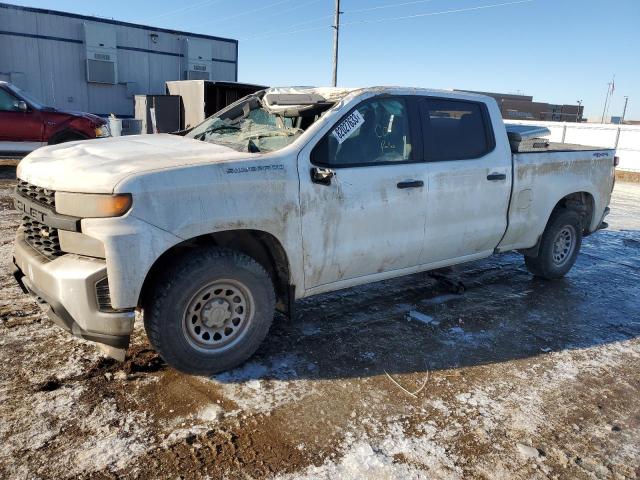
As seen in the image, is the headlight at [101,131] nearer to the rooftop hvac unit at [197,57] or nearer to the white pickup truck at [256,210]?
the white pickup truck at [256,210]

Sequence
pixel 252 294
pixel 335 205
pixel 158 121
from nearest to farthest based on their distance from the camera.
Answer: pixel 252 294
pixel 335 205
pixel 158 121

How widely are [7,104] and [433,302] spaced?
34.5 feet

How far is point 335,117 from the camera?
3.49 metres

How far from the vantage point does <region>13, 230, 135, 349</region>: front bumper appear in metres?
2.71

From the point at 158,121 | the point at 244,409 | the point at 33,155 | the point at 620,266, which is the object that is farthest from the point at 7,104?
the point at 620,266

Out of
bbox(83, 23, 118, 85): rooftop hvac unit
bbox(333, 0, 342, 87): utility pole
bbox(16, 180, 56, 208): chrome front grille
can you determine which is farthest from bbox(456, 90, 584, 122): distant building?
bbox(16, 180, 56, 208): chrome front grille

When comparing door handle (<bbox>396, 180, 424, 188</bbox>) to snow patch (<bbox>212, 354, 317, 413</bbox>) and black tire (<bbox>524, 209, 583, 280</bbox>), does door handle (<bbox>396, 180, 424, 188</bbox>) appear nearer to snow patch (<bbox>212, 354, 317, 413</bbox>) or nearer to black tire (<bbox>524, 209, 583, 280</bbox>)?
snow patch (<bbox>212, 354, 317, 413</bbox>)

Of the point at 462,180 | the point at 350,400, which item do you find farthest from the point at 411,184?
the point at 350,400

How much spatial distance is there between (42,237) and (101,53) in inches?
749

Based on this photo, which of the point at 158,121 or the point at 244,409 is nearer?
the point at 244,409

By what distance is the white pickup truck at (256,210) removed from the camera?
9.04 feet

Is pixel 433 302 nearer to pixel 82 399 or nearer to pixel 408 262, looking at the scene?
pixel 408 262

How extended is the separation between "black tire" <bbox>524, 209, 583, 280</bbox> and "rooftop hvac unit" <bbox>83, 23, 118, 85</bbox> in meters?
18.9

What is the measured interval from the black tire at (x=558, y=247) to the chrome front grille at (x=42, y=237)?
455cm
